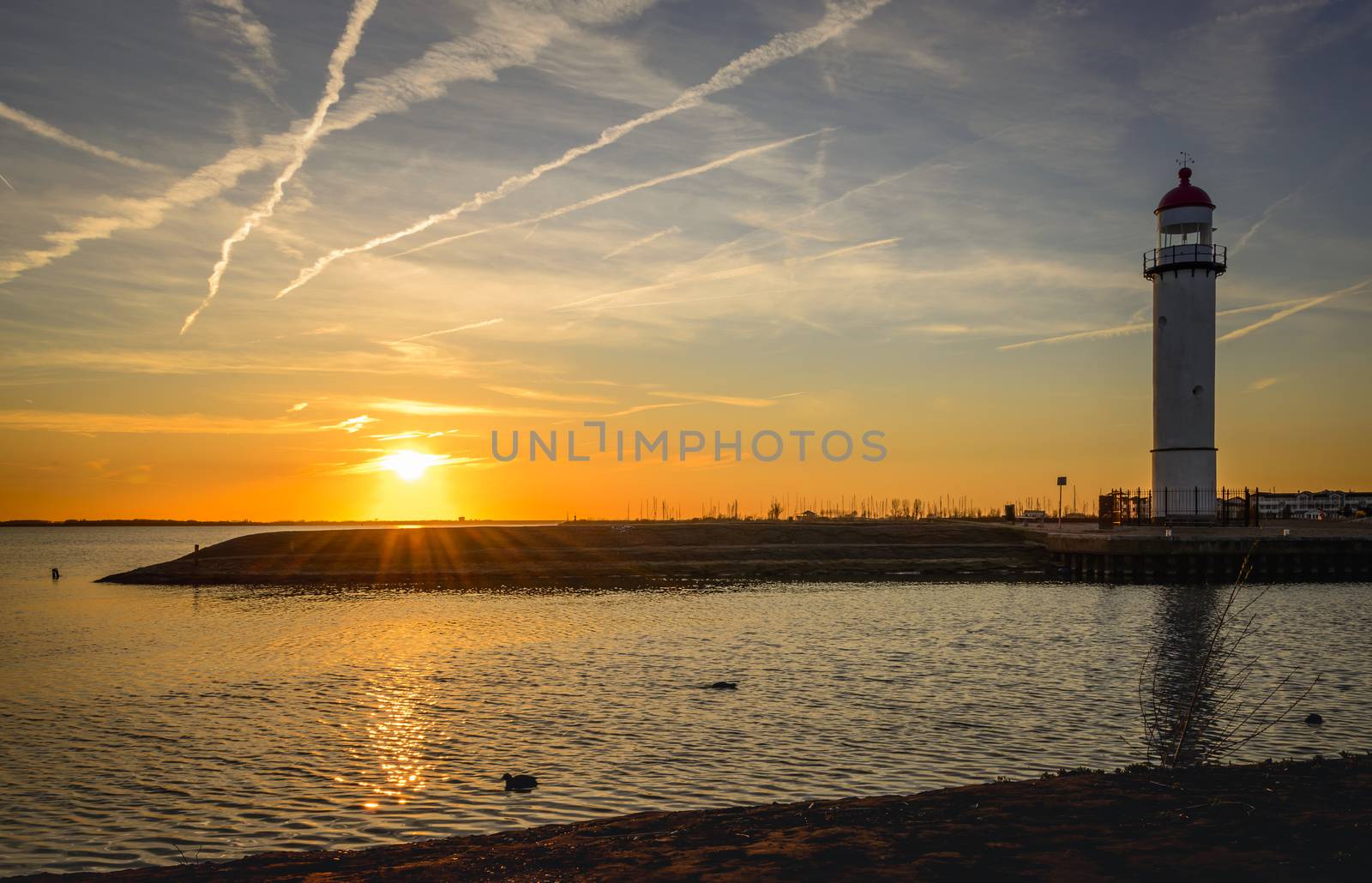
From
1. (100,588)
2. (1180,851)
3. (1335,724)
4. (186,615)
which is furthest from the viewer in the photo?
(100,588)

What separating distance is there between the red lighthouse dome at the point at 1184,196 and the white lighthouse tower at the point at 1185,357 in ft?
0.22

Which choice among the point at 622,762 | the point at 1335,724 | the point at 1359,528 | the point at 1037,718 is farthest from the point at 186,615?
the point at 1359,528

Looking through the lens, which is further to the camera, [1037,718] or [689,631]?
[689,631]

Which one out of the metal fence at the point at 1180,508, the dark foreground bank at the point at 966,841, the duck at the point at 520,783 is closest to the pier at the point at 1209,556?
the metal fence at the point at 1180,508

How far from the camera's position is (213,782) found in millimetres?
19547

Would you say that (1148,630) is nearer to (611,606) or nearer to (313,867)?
(611,606)

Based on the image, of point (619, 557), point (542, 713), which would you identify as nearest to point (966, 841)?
point (542, 713)

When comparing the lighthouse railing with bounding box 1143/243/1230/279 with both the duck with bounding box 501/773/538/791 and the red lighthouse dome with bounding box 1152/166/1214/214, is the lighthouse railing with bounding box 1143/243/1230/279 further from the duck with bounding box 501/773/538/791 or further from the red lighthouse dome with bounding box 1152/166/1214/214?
the duck with bounding box 501/773/538/791

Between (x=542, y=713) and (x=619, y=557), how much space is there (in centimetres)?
6377

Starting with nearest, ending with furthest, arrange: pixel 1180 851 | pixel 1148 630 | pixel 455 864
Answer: pixel 1180 851 → pixel 455 864 → pixel 1148 630

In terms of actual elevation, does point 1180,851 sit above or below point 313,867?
above

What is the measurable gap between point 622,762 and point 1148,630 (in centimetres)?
3118

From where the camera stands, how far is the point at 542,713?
25859mm

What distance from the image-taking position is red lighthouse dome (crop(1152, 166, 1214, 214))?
7506 centimetres
